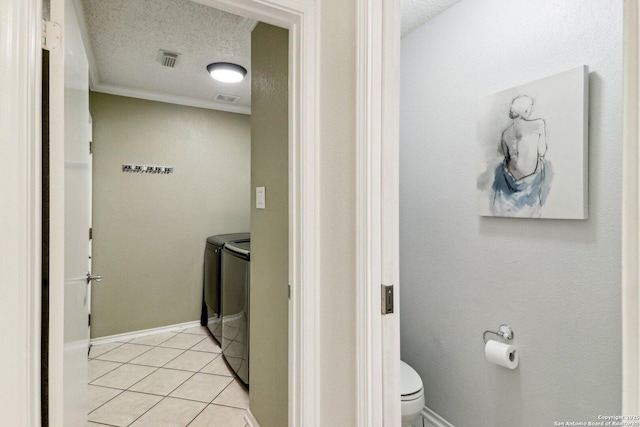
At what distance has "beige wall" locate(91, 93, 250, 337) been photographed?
3234mm

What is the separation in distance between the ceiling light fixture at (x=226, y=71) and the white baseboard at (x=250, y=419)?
8.36 ft

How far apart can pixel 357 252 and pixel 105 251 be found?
3.14 m

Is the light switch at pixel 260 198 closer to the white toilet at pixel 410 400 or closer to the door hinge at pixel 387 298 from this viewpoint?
the door hinge at pixel 387 298

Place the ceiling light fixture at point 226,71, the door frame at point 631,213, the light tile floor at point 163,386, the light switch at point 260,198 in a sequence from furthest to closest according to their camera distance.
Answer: the ceiling light fixture at point 226,71 → the light tile floor at point 163,386 → the light switch at point 260,198 → the door frame at point 631,213

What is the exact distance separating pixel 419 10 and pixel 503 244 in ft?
4.70

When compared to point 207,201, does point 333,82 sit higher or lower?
higher

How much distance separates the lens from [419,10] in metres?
1.95

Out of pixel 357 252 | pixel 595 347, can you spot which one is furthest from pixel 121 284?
pixel 595 347

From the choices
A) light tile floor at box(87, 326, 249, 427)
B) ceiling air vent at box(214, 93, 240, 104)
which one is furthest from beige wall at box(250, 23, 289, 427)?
ceiling air vent at box(214, 93, 240, 104)

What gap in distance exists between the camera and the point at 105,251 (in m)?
3.23

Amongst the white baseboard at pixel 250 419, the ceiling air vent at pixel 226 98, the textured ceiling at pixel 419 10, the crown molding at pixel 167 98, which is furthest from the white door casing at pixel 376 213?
the crown molding at pixel 167 98

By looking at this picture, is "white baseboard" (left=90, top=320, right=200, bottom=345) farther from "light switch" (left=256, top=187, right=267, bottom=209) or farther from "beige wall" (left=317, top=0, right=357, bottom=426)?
"beige wall" (left=317, top=0, right=357, bottom=426)

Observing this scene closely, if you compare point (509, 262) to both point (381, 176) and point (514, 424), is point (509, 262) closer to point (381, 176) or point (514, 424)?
point (514, 424)

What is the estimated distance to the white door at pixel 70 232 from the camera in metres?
0.93
